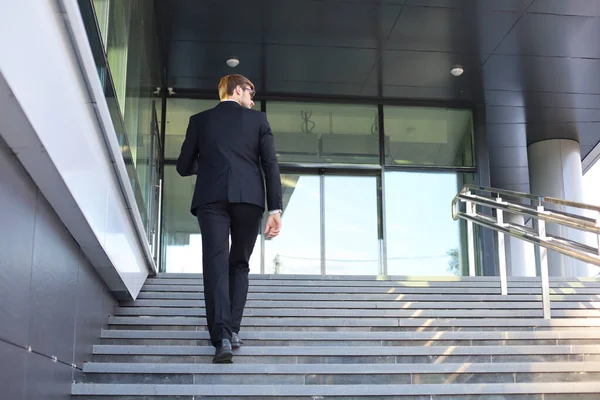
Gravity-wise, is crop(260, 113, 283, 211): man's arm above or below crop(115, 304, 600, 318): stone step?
above

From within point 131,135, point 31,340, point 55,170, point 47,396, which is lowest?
point 47,396

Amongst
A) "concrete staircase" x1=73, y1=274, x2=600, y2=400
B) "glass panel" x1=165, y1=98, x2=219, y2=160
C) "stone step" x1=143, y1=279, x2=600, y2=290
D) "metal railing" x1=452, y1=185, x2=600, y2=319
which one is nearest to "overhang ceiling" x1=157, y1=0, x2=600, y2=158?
"glass panel" x1=165, y1=98, x2=219, y2=160

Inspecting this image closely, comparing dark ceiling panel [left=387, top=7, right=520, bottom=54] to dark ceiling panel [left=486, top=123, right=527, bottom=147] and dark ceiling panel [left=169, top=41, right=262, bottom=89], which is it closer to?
dark ceiling panel [left=169, top=41, right=262, bottom=89]

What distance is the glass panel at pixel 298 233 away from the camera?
11.5 m

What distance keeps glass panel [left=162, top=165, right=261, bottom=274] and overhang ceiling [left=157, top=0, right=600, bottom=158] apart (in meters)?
1.36

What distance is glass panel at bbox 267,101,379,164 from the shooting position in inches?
460

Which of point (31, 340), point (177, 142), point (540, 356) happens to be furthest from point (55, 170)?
point (177, 142)

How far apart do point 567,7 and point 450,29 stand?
1308 millimetres

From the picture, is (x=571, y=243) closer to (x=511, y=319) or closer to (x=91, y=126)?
(x=511, y=319)

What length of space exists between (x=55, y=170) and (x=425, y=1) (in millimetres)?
6229

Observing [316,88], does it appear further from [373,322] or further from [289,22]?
[373,322]

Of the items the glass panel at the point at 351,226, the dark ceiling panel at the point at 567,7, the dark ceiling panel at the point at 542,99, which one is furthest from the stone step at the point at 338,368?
the dark ceiling panel at the point at 542,99

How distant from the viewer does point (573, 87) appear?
434 inches

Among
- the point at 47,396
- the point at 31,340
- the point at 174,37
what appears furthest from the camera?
the point at 174,37
